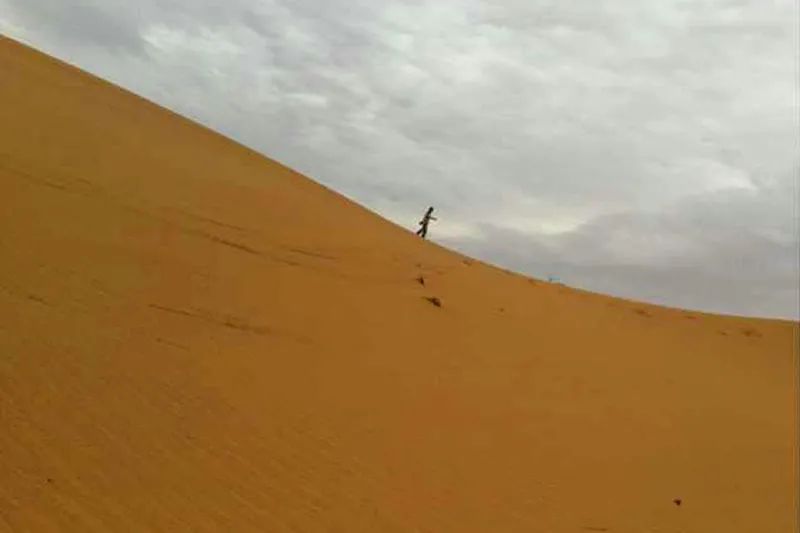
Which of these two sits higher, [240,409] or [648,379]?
[648,379]

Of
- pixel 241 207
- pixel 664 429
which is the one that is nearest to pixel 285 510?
pixel 664 429

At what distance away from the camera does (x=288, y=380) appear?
495 centimetres

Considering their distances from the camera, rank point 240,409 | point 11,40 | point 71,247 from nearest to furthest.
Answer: point 240,409, point 71,247, point 11,40

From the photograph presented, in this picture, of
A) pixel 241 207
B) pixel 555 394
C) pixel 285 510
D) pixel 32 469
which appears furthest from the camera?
pixel 241 207

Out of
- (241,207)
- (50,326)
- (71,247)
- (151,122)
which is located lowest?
(50,326)

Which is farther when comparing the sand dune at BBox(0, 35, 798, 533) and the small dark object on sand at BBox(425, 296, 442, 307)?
the small dark object on sand at BBox(425, 296, 442, 307)

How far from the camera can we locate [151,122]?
9.58 meters

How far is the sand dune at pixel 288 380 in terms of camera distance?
149 inches

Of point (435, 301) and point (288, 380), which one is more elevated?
point (435, 301)

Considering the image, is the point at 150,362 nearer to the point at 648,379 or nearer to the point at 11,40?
the point at 648,379

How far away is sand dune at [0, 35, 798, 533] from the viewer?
379 centimetres

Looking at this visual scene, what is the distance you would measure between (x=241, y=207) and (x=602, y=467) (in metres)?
4.02

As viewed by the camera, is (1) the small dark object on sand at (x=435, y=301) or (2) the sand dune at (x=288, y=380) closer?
(2) the sand dune at (x=288, y=380)

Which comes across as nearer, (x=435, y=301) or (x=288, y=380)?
(x=288, y=380)
